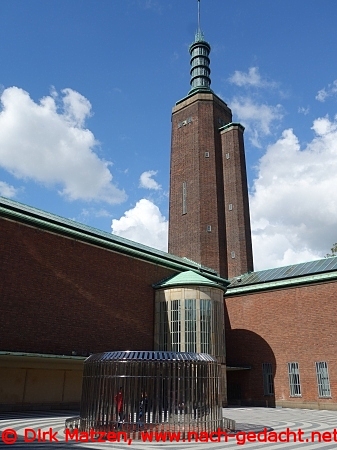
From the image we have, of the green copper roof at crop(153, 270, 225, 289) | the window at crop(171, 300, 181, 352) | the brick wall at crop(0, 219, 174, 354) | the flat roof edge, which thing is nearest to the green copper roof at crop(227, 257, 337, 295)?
the flat roof edge

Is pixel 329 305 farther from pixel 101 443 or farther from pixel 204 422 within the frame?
pixel 101 443

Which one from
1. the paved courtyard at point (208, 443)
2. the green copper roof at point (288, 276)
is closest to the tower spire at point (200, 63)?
the green copper roof at point (288, 276)

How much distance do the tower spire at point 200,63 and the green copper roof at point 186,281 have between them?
25.0m

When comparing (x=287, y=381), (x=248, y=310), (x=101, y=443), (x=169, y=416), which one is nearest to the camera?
(x=101, y=443)

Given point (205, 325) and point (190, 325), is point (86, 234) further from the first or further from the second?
point (205, 325)

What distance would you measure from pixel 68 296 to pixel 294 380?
15409mm

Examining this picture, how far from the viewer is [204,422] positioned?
493 inches

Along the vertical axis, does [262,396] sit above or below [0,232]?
below

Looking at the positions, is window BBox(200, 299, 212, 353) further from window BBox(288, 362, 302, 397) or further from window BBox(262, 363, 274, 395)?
window BBox(288, 362, 302, 397)

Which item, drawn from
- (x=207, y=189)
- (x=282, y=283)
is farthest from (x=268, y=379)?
(x=207, y=189)

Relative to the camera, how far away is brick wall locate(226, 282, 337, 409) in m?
25.9

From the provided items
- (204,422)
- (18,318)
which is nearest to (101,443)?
(204,422)

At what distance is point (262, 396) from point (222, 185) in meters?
20.1

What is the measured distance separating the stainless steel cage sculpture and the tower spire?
3747 centimetres
